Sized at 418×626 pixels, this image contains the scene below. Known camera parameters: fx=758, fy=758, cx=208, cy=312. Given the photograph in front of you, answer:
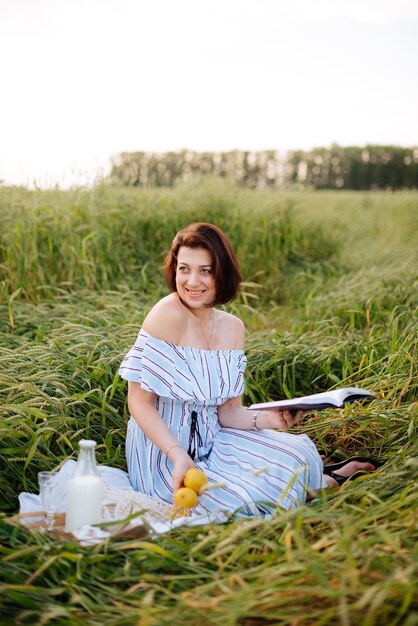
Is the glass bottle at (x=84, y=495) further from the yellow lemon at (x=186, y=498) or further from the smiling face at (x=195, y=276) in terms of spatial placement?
the smiling face at (x=195, y=276)

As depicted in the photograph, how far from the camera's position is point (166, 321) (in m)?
3.01

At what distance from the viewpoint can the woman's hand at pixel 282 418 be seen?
9.62 feet

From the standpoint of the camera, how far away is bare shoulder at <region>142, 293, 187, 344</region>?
3.00 meters

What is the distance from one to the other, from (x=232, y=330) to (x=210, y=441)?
47 cm

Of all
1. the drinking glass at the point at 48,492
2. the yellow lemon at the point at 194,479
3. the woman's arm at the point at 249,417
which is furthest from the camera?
the woman's arm at the point at 249,417

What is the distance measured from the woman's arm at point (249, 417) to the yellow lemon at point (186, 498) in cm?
51

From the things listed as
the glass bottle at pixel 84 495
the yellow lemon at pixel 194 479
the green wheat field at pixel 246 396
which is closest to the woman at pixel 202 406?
the yellow lemon at pixel 194 479

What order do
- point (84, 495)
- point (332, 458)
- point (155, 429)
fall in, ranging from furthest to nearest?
point (332, 458) → point (155, 429) → point (84, 495)

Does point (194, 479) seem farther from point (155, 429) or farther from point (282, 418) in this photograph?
point (282, 418)

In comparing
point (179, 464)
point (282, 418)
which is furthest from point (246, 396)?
point (179, 464)

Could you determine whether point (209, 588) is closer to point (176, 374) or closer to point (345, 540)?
point (345, 540)

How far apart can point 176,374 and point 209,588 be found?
3.50 feet

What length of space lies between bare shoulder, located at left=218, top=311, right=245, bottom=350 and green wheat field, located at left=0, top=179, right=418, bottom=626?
67 cm

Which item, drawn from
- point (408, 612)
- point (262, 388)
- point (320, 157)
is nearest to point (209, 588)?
point (408, 612)
